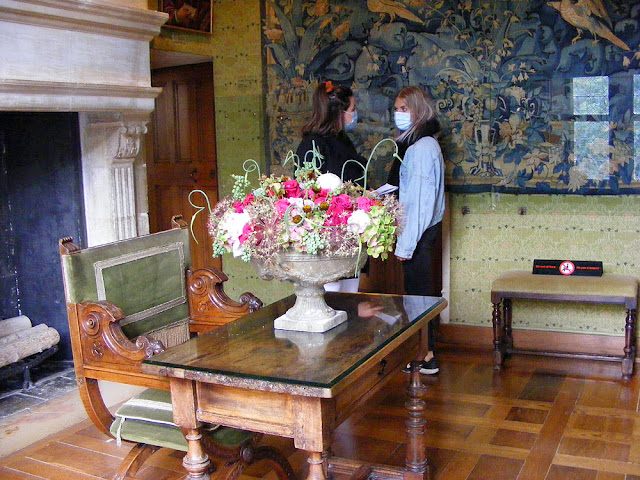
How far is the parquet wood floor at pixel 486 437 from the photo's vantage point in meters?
3.46

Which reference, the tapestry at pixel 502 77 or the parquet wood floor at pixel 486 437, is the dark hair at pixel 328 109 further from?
the parquet wood floor at pixel 486 437

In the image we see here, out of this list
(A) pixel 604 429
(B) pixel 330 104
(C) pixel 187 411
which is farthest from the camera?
(B) pixel 330 104

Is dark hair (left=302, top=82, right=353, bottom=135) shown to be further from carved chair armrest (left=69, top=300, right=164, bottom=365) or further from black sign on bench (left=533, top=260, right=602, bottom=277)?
carved chair armrest (left=69, top=300, right=164, bottom=365)

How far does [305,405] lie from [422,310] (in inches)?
36.2

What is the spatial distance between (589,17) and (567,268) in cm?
164

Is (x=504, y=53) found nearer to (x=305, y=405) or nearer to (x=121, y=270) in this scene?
(x=121, y=270)

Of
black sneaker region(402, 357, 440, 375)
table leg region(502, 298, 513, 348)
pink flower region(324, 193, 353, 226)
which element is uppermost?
pink flower region(324, 193, 353, 226)

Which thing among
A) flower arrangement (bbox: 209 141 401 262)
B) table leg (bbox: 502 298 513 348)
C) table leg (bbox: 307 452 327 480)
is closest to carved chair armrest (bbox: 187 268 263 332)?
flower arrangement (bbox: 209 141 401 262)

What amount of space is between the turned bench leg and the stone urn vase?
8.49 ft

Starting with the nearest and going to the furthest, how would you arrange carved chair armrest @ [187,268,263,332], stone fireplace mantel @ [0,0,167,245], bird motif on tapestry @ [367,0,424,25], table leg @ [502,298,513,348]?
carved chair armrest @ [187,268,263,332], stone fireplace mantel @ [0,0,167,245], table leg @ [502,298,513,348], bird motif on tapestry @ [367,0,424,25]

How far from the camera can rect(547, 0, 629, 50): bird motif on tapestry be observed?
4.84m

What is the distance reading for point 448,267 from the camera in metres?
5.45

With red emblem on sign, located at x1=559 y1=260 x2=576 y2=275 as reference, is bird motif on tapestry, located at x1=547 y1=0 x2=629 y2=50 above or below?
above

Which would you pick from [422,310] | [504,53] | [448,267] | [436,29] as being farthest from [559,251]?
[422,310]
